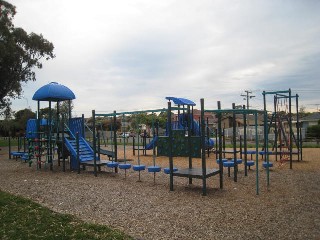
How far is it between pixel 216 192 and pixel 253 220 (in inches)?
104

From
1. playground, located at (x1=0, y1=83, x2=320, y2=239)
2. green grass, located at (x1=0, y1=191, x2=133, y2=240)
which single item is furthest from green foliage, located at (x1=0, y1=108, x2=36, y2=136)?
green grass, located at (x1=0, y1=191, x2=133, y2=240)

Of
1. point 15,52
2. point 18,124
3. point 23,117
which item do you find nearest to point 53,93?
point 15,52

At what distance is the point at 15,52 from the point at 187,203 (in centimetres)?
2467

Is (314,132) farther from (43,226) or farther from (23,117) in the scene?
(23,117)

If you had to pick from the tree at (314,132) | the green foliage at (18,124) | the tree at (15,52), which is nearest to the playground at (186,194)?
the tree at (15,52)

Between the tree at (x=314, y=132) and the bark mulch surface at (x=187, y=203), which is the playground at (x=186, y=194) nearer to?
the bark mulch surface at (x=187, y=203)

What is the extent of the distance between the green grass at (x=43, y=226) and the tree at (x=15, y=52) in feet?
71.7

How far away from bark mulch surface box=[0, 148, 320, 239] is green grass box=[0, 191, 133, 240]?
0.34 meters

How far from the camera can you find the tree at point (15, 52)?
25.4 meters

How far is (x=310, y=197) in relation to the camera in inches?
295

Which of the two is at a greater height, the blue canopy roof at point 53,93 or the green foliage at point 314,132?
the blue canopy roof at point 53,93

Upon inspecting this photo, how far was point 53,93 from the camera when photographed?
1336 centimetres

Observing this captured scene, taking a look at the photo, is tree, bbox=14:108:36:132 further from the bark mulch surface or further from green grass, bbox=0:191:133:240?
green grass, bbox=0:191:133:240

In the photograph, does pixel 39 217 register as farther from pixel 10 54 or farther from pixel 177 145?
pixel 10 54
